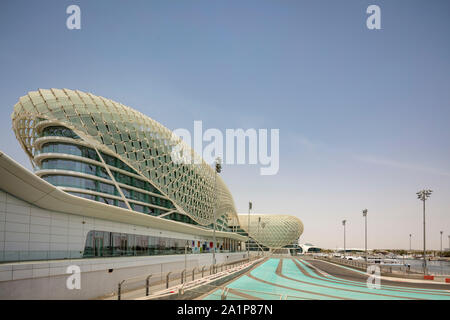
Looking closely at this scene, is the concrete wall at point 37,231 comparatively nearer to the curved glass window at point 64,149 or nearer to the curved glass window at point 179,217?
the curved glass window at point 64,149

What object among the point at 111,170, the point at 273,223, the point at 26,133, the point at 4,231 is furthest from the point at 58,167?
the point at 273,223

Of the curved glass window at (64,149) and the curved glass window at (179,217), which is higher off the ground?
the curved glass window at (64,149)

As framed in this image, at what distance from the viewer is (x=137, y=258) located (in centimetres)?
3044

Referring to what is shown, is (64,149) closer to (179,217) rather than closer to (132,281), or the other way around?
(132,281)

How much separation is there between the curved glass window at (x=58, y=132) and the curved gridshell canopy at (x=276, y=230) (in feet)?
420

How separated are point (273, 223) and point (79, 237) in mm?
143360

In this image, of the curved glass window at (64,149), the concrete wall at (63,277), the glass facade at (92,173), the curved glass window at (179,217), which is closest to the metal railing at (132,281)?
the concrete wall at (63,277)

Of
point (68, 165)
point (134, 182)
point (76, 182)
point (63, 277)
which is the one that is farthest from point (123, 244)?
point (134, 182)

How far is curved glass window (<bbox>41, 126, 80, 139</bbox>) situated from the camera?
1447 inches

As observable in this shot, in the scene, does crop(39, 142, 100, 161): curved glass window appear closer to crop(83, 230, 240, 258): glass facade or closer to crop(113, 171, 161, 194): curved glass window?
crop(113, 171, 161, 194): curved glass window

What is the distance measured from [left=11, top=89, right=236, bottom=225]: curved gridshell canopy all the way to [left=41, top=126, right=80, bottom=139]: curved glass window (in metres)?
0.81

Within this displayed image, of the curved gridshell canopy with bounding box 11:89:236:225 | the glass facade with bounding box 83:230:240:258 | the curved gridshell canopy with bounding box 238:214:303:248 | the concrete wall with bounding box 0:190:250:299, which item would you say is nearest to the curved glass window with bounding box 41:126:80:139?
the curved gridshell canopy with bounding box 11:89:236:225

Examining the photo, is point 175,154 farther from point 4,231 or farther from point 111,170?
point 4,231

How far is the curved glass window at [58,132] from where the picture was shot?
1447 inches
